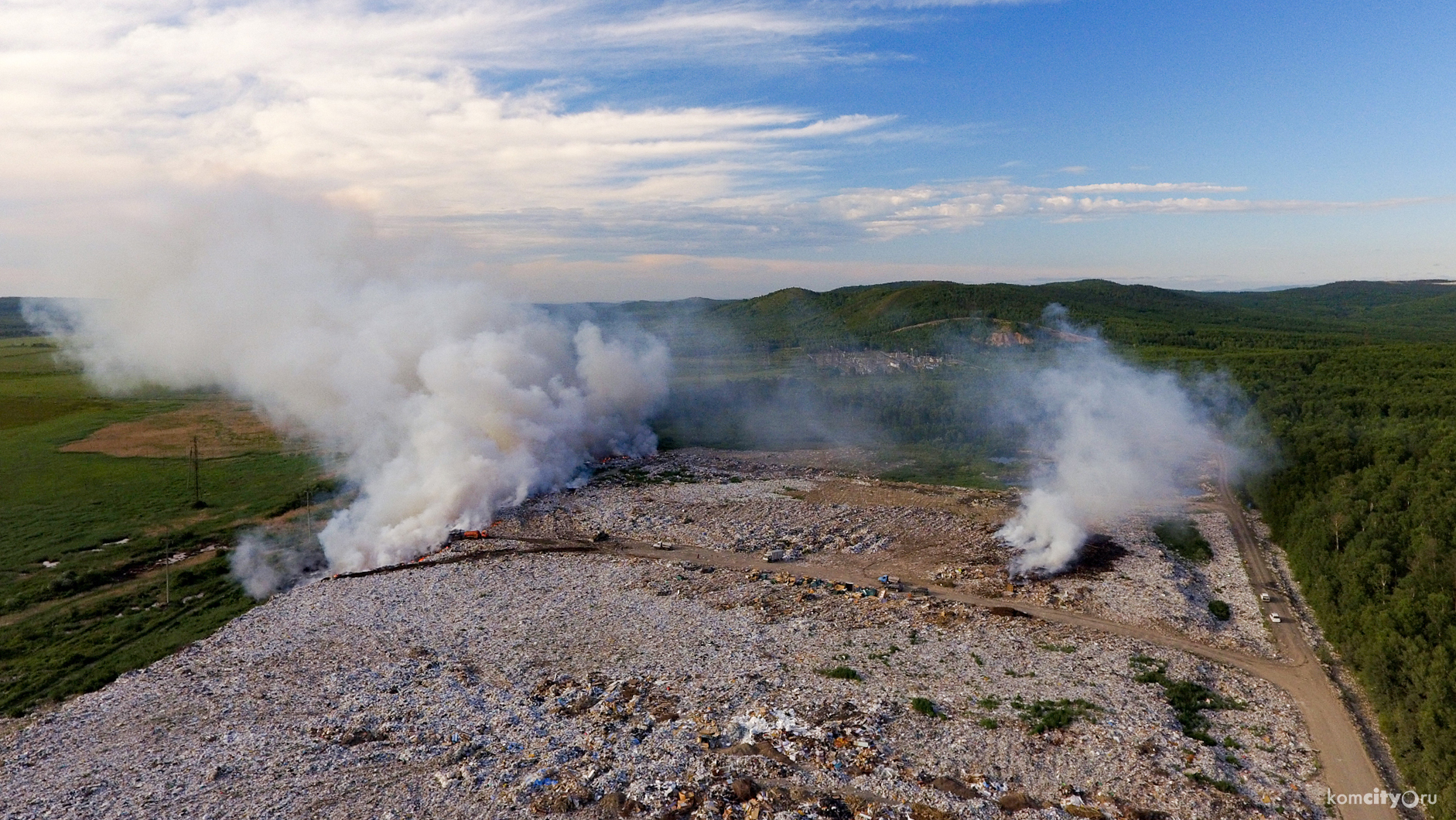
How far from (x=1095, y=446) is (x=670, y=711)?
48.3m

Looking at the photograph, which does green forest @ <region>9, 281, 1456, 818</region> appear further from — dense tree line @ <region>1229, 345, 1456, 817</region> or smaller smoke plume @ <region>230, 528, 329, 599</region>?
smaller smoke plume @ <region>230, 528, 329, 599</region>

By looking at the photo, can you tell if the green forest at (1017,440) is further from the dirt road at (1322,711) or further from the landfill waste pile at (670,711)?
the landfill waste pile at (670,711)

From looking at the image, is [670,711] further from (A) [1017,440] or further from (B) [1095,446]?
(A) [1017,440]

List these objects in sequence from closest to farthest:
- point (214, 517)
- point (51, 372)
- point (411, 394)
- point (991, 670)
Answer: point (991, 670)
point (214, 517)
point (411, 394)
point (51, 372)

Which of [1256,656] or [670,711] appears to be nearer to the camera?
[670,711]

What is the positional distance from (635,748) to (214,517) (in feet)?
139

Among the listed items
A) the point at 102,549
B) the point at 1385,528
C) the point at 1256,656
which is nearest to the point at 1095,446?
the point at 1385,528

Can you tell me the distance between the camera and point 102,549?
147 feet

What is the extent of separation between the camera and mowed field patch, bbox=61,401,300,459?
69312 millimetres

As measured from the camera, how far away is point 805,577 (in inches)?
1670

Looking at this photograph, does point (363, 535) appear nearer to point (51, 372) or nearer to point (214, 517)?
point (214, 517)

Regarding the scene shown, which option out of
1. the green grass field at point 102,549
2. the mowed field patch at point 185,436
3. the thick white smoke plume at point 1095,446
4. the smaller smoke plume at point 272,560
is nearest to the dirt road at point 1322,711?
the thick white smoke plume at point 1095,446

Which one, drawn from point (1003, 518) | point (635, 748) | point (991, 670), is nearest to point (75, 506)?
point (635, 748)

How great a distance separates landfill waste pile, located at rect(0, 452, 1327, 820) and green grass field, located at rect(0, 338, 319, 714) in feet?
10.4
